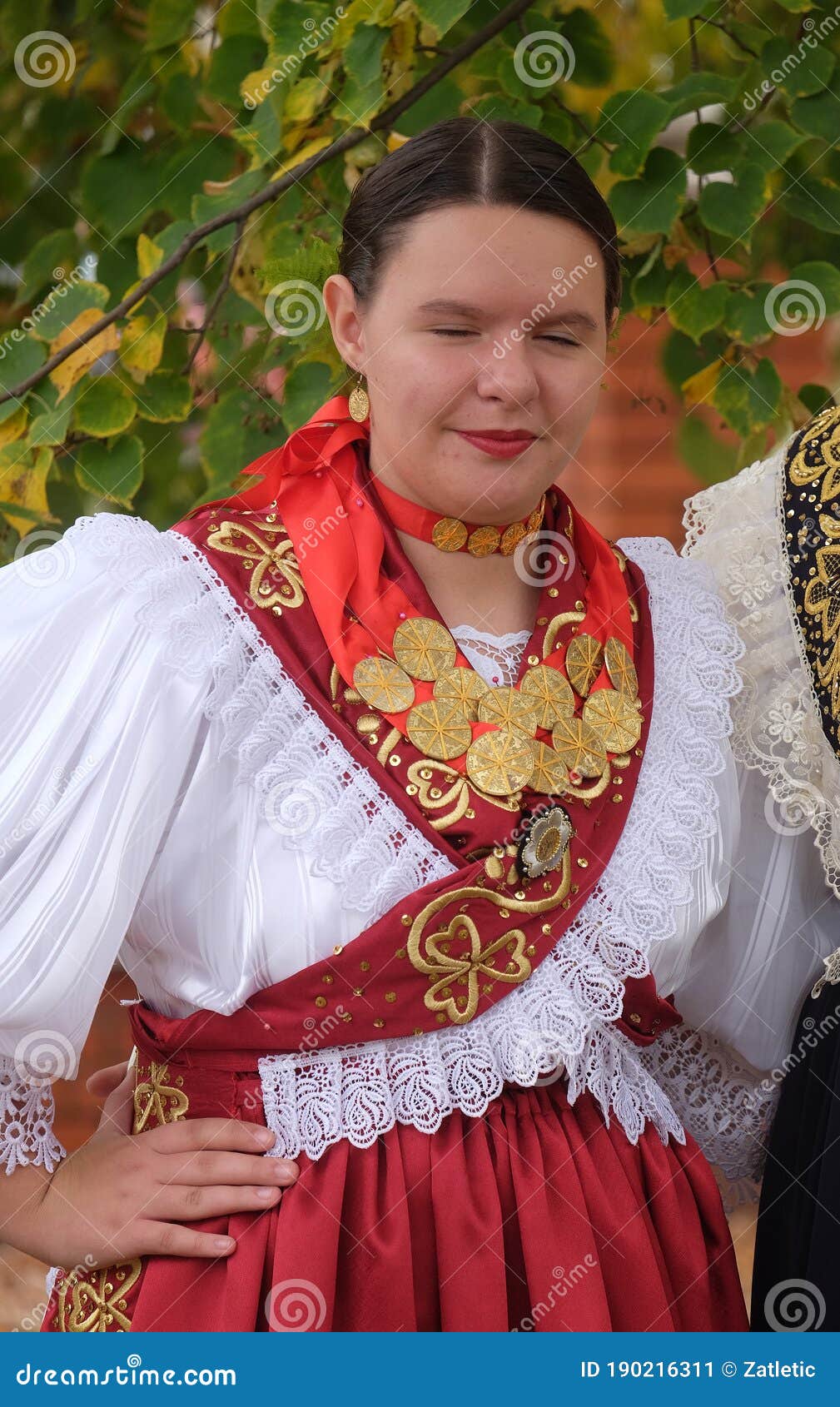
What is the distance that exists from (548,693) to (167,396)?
2.58ft

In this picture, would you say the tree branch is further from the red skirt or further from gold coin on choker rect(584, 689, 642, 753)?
the red skirt

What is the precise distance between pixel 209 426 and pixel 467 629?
0.63 m

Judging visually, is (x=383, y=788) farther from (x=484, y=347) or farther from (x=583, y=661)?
(x=484, y=347)

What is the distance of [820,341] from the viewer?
3.29 m

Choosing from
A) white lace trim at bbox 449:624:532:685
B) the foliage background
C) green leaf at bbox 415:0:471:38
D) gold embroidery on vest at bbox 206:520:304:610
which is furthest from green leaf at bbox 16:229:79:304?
white lace trim at bbox 449:624:532:685

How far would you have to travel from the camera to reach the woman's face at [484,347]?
130 centimetres

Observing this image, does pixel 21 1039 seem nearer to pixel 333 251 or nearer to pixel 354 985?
pixel 354 985

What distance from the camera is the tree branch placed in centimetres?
182

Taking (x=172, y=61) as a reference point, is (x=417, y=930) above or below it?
below

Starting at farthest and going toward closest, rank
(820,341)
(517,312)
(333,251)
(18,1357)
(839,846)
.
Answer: (820,341)
(333,251)
(839,846)
(517,312)
(18,1357)

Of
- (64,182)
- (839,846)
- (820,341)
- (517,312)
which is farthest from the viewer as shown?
(820,341)

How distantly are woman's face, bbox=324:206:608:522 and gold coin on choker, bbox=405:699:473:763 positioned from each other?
20 cm

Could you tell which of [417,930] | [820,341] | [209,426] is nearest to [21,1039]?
[417,930]

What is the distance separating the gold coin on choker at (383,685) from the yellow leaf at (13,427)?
77cm
